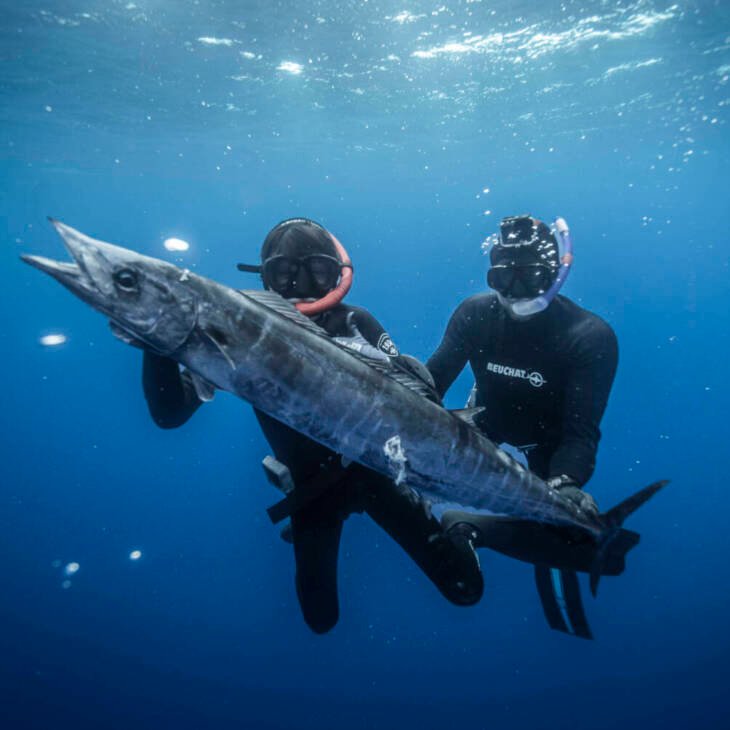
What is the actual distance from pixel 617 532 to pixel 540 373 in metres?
1.64

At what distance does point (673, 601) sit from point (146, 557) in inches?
503

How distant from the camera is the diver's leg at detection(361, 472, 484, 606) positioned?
12.3ft

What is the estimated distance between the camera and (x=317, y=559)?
3924 millimetres

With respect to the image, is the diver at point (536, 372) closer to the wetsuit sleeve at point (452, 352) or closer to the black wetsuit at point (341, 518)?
the wetsuit sleeve at point (452, 352)

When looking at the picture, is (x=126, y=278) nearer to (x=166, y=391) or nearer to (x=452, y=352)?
(x=166, y=391)

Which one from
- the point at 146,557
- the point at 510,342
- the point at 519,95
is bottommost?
the point at 146,557

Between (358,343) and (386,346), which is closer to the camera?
(358,343)

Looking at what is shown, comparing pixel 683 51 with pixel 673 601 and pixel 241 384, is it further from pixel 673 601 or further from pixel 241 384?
pixel 241 384

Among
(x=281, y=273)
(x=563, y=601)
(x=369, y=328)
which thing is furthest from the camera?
(x=563, y=601)

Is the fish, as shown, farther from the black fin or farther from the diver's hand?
the black fin

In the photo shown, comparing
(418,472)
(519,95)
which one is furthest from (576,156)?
(418,472)

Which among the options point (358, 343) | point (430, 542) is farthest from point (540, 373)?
point (358, 343)

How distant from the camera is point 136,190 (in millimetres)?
45906

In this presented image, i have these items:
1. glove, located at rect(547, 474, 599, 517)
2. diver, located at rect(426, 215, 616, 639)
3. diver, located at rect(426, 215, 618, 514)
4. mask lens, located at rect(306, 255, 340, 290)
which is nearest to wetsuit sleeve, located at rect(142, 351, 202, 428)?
mask lens, located at rect(306, 255, 340, 290)
